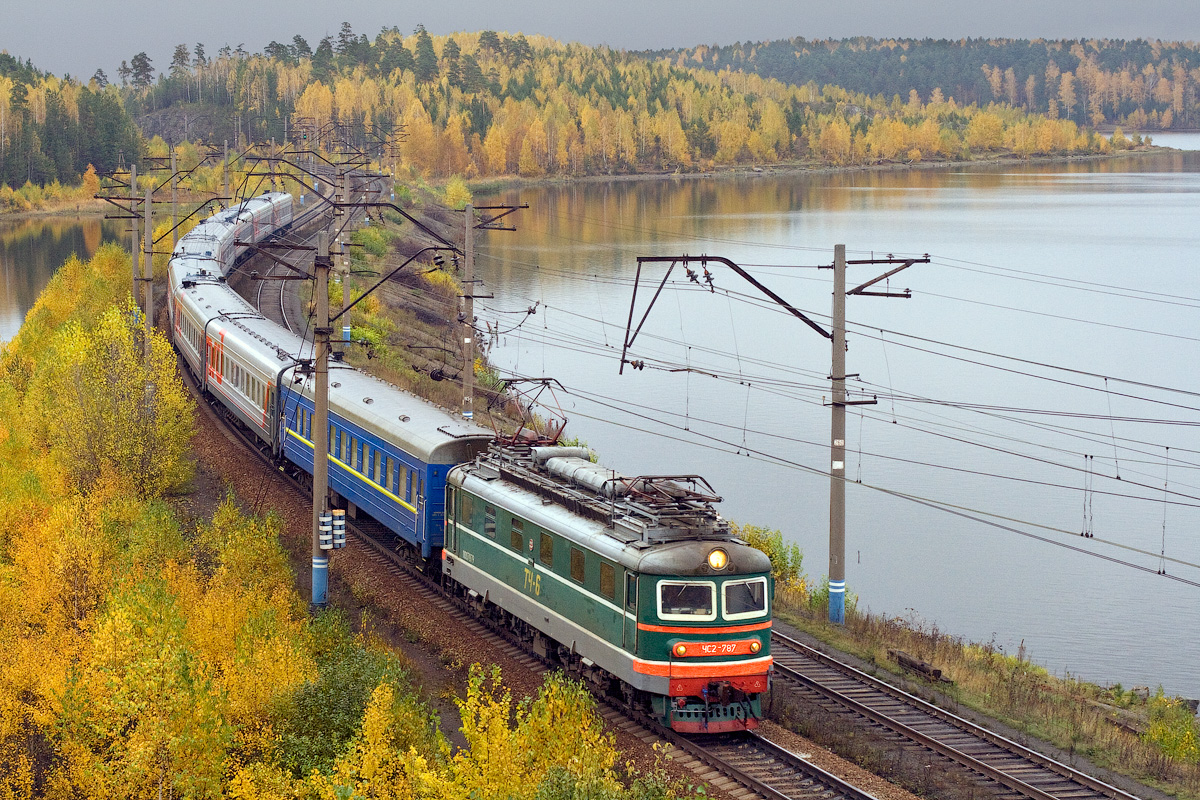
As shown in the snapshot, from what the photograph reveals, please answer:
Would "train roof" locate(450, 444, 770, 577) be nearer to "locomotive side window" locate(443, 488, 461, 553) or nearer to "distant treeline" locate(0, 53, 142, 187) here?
"locomotive side window" locate(443, 488, 461, 553)

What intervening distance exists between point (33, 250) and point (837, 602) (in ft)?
367

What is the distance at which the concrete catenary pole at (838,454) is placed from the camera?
27.3 meters

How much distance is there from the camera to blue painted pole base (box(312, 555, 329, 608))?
84.7ft

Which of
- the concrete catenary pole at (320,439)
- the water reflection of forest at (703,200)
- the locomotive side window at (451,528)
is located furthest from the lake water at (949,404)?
the concrete catenary pole at (320,439)

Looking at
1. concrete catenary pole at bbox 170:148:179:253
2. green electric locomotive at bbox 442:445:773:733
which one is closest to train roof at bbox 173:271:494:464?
green electric locomotive at bbox 442:445:773:733

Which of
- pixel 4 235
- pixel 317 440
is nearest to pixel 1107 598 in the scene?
pixel 317 440

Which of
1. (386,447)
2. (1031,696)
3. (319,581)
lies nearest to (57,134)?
(386,447)

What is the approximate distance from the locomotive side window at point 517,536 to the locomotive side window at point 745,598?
4.56 m

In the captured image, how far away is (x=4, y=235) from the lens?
133 m

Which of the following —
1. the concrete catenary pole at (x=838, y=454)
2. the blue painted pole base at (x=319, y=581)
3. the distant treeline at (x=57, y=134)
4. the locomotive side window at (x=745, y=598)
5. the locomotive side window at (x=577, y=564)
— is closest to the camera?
the locomotive side window at (x=745, y=598)

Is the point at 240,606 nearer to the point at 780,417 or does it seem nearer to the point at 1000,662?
the point at 1000,662

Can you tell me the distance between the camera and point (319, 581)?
1019 inches

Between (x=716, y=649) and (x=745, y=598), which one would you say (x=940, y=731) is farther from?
(x=716, y=649)

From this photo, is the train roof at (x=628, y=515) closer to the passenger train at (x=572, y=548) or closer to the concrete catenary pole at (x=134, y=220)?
the passenger train at (x=572, y=548)
